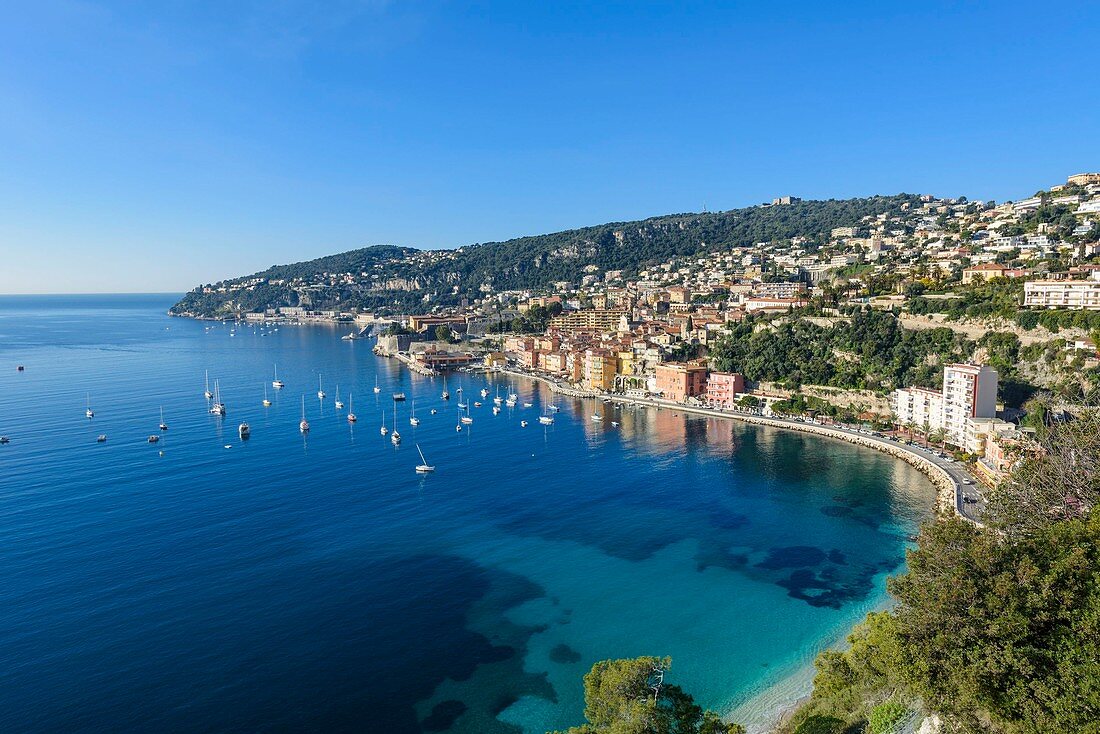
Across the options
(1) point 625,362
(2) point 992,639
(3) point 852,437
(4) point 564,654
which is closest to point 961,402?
(3) point 852,437

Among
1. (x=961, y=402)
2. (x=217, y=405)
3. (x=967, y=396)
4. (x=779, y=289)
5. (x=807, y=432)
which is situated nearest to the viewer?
(x=967, y=396)

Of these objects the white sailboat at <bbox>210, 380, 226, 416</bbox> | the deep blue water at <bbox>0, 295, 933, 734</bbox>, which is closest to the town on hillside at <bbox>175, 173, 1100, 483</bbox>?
the deep blue water at <bbox>0, 295, 933, 734</bbox>

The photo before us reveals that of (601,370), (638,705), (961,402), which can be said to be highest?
(638,705)

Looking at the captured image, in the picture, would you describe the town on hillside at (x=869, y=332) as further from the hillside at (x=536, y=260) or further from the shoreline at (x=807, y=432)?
the hillside at (x=536, y=260)

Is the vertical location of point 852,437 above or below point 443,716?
below

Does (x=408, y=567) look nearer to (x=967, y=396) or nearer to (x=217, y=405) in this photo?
(x=967, y=396)

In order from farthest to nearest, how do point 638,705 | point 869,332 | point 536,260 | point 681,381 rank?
point 536,260
point 681,381
point 869,332
point 638,705

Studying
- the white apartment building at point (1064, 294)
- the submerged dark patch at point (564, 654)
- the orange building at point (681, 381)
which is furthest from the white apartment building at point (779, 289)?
the submerged dark patch at point (564, 654)
